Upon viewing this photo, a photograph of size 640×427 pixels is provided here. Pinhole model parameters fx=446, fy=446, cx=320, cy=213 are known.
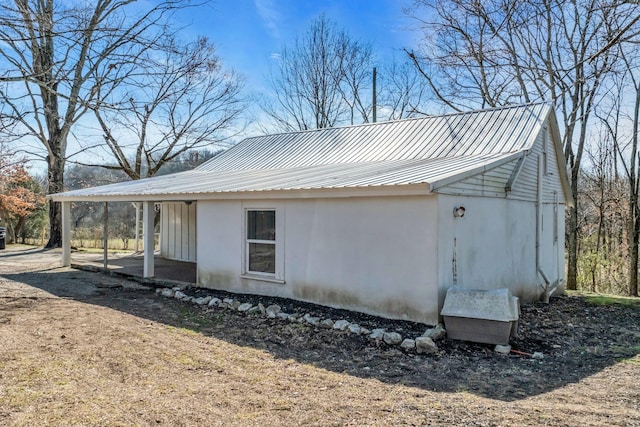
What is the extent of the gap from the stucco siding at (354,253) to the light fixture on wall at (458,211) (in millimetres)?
531

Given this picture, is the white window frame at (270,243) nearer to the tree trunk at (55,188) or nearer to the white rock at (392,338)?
the white rock at (392,338)

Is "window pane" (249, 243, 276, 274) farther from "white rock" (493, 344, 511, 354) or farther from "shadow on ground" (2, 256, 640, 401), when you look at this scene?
"white rock" (493, 344, 511, 354)

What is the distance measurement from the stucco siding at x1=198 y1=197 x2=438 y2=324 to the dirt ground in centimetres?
33

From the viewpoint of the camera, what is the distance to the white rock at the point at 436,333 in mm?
6102

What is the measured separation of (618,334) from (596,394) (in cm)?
364

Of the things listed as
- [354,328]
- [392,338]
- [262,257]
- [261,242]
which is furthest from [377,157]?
[392,338]

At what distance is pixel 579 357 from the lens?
5.83 metres

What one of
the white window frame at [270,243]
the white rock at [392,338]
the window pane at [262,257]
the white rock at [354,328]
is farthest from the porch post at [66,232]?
the white rock at [392,338]

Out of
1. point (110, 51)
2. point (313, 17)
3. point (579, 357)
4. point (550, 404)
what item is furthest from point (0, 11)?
point (313, 17)

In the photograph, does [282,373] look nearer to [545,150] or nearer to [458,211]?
[458,211]

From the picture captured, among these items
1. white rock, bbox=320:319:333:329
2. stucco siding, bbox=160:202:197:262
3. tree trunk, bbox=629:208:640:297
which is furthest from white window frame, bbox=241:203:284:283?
tree trunk, bbox=629:208:640:297

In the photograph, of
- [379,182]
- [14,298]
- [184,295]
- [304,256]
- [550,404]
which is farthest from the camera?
[184,295]

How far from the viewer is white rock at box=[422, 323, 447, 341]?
610 cm

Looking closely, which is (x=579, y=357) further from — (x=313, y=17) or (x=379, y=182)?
(x=313, y=17)
